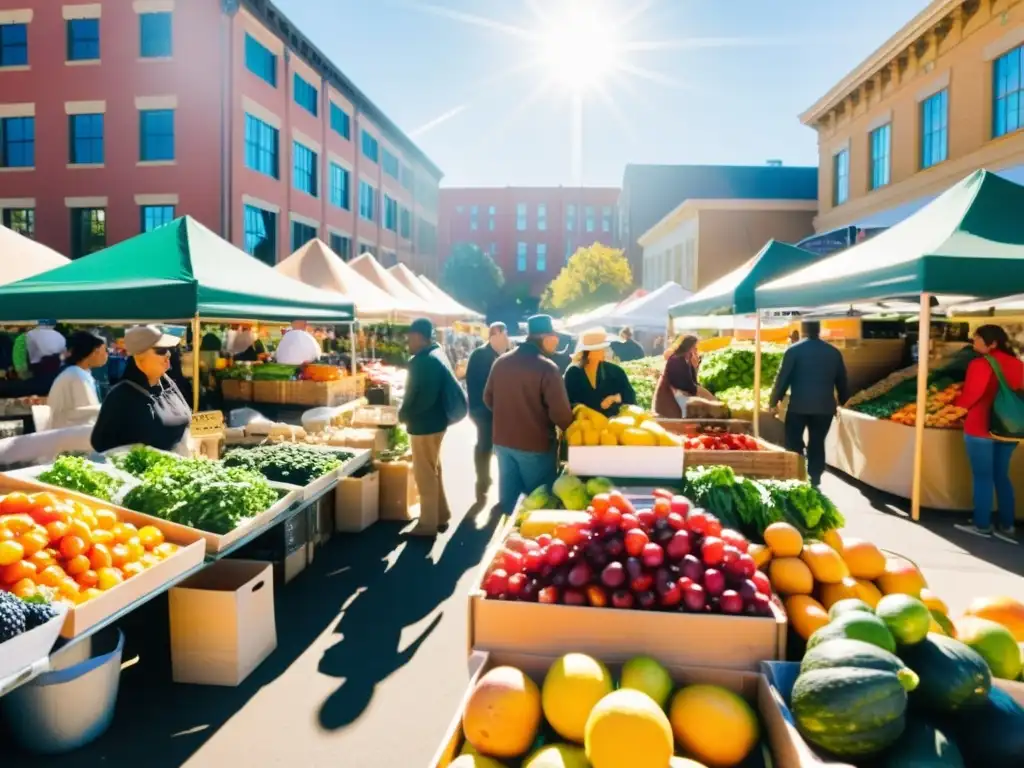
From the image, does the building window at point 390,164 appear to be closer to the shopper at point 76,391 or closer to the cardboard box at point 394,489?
the shopper at point 76,391

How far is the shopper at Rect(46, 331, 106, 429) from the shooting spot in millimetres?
7031

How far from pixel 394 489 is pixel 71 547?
4.28 metres

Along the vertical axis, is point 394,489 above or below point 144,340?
below

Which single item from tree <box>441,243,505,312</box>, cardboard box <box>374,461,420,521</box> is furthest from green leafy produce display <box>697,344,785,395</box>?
tree <box>441,243,505,312</box>

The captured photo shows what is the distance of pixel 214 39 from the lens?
2170cm

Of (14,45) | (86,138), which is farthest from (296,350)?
(14,45)

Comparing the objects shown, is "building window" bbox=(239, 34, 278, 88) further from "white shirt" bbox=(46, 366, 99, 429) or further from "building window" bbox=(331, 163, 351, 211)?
"white shirt" bbox=(46, 366, 99, 429)

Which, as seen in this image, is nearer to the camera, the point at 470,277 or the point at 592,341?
the point at 592,341

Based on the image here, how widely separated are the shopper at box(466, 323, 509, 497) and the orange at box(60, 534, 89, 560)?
16.6 ft

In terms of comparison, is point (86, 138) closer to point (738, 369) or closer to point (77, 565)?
point (738, 369)

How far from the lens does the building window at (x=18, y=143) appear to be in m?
23.0

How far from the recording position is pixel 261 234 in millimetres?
24297

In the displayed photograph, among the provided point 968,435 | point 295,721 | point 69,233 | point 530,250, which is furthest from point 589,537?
point 530,250

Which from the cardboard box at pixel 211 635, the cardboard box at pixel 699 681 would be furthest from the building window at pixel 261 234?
the cardboard box at pixel 699 681
